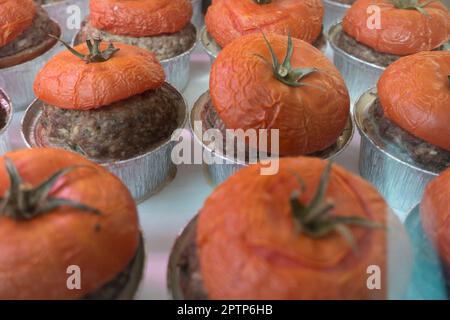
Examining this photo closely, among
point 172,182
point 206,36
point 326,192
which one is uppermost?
point 326,192

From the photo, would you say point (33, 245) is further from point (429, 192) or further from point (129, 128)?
point (429, 192)

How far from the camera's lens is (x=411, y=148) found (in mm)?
1736

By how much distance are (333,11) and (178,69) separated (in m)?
1.16

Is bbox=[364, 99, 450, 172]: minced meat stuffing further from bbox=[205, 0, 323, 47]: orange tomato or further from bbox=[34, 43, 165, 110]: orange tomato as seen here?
bbox=[34, 43, 165, 110]: orange tomato

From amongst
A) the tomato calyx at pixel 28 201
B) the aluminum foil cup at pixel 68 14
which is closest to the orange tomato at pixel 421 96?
the tomato calyx at pixel 28 201

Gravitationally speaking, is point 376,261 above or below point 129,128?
above

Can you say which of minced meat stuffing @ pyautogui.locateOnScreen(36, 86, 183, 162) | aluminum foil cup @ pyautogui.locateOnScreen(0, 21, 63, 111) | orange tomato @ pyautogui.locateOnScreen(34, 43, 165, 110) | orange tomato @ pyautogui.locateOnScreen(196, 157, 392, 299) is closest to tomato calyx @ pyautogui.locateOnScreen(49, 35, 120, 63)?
orange tomato @ pyautogui.locateOnScreen(34, 43, 165, 110)

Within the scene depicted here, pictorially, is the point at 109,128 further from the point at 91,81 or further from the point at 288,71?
the point at 288,71

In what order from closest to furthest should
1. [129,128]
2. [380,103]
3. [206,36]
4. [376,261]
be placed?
[376,261] < [129,128] < [380,103] < [206,36]

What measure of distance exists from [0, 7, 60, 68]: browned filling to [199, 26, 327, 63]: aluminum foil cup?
703mm

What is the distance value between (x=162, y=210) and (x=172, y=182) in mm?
179

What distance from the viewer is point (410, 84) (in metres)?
1.73

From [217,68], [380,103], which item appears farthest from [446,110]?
[217,68]

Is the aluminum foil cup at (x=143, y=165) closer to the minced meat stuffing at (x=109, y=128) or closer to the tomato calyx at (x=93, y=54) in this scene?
the minced meat stuffing at (x=109, y=128)
